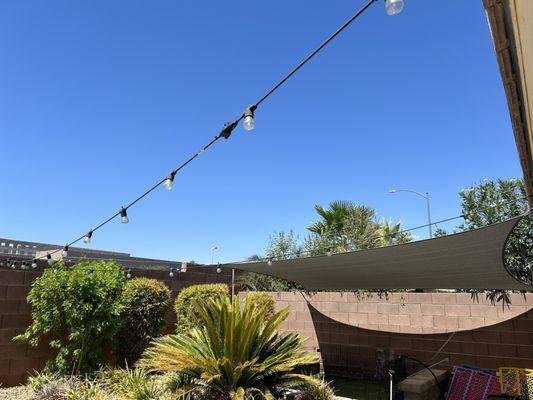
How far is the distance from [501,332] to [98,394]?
Answer: 5968mm

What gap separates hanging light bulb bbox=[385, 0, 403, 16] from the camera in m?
1.82

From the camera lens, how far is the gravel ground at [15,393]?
5164 mm

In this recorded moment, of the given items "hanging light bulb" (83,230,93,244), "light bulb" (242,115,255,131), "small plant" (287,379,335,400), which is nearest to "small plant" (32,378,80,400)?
"hanging light bulb" (83,230,93,244)

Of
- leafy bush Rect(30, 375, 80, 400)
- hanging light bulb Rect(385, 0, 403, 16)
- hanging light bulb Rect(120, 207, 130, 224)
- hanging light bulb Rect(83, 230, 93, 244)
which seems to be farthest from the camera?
hanging light bulb Rect(83, 230, 93, 244)

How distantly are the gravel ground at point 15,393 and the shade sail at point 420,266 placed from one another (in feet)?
11.4

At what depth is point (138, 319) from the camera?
23.0ft

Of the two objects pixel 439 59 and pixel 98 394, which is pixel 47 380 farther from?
pixel 439 59

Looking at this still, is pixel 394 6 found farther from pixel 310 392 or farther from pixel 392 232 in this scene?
pixel 392 232

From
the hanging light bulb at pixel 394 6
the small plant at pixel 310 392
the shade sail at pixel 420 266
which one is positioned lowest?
the small plant at pixel 310 392

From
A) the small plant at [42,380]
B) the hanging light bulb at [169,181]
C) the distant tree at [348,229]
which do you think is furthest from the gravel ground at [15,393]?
the distant tree at [348,229]

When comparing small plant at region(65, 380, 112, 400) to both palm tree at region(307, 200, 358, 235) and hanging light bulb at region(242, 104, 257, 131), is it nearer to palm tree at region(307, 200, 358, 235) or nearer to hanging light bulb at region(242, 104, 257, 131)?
hanging light bulb at region(242, 104, 257, 131)

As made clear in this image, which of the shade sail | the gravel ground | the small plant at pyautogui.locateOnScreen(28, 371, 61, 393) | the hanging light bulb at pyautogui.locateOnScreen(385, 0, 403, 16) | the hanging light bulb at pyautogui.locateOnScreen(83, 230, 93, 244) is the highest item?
the hanging light bulb at pyautogui.locateOnScreen(385, 0, 403, 16)

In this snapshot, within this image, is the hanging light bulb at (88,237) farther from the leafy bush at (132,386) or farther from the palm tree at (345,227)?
the palm tree at (345,227)

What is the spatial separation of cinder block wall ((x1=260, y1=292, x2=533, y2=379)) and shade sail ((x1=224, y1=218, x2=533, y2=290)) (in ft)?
2.64
